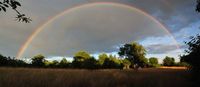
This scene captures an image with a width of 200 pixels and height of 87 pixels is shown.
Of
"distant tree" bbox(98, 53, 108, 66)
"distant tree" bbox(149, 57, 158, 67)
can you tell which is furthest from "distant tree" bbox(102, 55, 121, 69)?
"distant tree" bbox(149, 57, 158, 67)

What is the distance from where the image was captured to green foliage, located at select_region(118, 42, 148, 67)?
9132 cm

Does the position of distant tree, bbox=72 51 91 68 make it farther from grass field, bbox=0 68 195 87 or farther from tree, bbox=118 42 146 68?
grass field, bbox=0 68 195 87

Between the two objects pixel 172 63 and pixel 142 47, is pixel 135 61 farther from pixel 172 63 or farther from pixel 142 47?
pixel 172 63

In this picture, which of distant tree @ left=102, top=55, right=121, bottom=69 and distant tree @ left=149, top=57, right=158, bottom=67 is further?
distant tree @ left=149, top=57, right=158, bottom=67

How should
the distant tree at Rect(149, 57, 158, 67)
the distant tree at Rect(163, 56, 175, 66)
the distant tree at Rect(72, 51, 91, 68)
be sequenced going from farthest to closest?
the distant tree at Rect(163, 56, 175, 66) → the distant tree at Rect(149, 57, 158, 67) → the distant tree at Rect(72, 51, 91, 68)

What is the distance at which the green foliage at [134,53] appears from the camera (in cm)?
9132

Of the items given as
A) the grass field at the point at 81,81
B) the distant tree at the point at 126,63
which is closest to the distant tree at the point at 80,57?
the distant tree at the point at 126,63

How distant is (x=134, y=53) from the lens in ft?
299

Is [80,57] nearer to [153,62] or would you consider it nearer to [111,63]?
[111,63]

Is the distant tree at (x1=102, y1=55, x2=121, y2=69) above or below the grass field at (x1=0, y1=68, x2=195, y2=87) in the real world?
above

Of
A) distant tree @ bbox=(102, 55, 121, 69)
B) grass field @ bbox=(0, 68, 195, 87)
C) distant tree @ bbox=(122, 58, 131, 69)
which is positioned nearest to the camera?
grass field @ bbox=(0, 68, 195, 87)

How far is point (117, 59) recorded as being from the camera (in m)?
96.9

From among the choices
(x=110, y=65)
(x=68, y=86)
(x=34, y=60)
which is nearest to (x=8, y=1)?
(x=68, y=86)

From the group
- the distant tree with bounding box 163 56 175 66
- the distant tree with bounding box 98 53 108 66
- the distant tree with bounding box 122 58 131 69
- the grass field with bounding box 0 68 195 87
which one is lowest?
the grass field with bounding box 0 68 195 87
